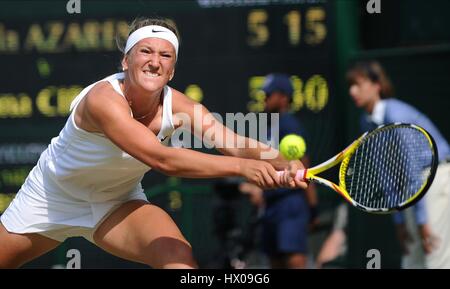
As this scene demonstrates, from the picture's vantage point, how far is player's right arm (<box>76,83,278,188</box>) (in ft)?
11.9

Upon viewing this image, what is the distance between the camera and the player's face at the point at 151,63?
3982mm

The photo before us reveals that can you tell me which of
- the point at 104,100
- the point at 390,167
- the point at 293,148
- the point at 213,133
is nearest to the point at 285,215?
the point at 390,167

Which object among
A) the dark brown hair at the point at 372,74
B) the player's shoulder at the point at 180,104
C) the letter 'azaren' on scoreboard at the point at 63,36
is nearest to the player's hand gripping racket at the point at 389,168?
the player's shoulder at the point at 180,104

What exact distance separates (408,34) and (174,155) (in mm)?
3228

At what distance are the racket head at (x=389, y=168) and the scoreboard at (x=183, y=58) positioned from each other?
1.16 metres

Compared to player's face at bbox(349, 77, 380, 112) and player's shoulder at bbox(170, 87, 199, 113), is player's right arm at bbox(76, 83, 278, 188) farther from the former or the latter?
player's face at bbox(349, 77, 380, 112)

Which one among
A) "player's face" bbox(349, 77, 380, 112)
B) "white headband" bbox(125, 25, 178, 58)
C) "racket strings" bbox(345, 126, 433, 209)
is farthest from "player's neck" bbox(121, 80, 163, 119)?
"player's face" bbox(349, 77, 380, 112)

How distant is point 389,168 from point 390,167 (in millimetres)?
14

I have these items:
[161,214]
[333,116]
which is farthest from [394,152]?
[161,214]

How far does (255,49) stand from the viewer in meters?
6.47

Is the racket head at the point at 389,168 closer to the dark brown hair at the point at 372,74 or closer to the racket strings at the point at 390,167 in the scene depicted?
the racket strings at the point at 390,167

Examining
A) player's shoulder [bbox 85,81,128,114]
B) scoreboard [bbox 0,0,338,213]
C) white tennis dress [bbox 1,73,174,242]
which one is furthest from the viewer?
scoreboard [bbox 0,0,338,213]

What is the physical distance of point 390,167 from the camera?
5371 millimetres

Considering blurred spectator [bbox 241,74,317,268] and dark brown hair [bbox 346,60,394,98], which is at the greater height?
dark brown hair [bbox 346,60,394,98]
